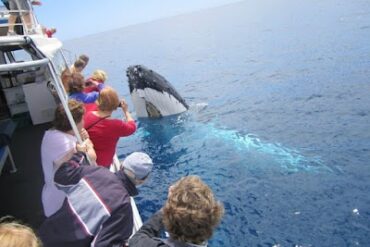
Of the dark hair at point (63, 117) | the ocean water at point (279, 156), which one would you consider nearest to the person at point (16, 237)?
the dark hair at point (63, 117)

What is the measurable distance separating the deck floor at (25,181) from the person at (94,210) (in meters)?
2.69

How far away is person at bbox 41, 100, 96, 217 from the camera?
14.2 feet

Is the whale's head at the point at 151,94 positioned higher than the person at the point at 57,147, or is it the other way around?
the person at the point at 57,147

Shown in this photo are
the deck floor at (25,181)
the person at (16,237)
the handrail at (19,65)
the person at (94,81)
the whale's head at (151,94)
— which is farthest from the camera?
the whale's head at (151,94)

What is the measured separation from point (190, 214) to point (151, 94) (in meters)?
14.0

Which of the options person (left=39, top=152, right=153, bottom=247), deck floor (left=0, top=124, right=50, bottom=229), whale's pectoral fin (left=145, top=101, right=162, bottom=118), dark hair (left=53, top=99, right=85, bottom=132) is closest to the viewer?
person (left=39, top=152, right=153, bottom=247)

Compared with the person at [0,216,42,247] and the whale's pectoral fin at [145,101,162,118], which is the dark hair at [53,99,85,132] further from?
the whale's pectoral fin at [145,101,162,118]

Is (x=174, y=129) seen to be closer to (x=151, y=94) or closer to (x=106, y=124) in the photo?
(x=151, y=94)

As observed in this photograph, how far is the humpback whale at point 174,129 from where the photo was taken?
11.7 metres

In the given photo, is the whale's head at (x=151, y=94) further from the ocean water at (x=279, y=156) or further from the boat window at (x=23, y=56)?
the boat window at (x=23, y=56)

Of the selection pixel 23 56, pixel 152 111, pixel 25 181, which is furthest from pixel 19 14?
pixel 152 111

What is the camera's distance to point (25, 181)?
752 centimetres

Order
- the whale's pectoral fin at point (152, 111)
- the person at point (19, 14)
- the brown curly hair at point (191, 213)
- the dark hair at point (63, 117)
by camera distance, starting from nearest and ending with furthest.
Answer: the brown curly hair at point (191, 213)
the dark hair at point (63, 117)
the person at point (19, 14)
the whale's pectoral fin at point (152, 111)

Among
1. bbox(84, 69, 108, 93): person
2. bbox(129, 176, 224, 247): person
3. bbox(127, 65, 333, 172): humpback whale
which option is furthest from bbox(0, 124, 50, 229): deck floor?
bbox(127, 65, 333, 172): humpback whale
